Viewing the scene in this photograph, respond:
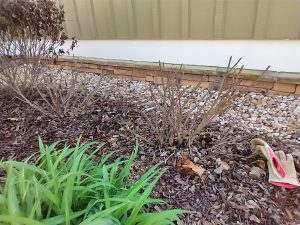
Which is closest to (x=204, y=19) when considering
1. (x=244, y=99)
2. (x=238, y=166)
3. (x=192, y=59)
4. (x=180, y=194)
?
(x=192, y=59)

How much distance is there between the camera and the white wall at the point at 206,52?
8.95 feet

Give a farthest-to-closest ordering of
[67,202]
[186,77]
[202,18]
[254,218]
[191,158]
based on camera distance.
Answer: [186,77] → [202,18] → [191,158] → [254,218] → [67,202]

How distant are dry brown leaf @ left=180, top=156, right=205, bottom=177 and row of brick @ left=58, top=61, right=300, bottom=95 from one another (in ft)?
2.19

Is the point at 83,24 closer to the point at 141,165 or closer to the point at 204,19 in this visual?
the point at 204,19

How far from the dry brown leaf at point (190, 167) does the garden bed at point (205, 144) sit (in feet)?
0.11

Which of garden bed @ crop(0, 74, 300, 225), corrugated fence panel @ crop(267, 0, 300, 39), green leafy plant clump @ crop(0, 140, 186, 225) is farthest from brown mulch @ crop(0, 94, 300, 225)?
corrugated fence panel @ crop(267, 0, 300, 39)

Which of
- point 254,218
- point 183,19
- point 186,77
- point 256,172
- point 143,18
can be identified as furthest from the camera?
point 143,18

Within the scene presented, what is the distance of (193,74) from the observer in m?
3.19

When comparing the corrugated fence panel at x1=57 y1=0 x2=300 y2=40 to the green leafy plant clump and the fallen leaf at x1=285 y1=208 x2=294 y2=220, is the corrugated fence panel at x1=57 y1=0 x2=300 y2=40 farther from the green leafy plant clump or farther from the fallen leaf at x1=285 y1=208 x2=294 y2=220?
the green leafy plant clump

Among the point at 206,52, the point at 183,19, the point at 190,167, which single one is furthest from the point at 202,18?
the point at 190,167

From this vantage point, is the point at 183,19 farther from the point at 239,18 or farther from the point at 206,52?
the point at 239,18

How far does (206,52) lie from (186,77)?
1.18 ft

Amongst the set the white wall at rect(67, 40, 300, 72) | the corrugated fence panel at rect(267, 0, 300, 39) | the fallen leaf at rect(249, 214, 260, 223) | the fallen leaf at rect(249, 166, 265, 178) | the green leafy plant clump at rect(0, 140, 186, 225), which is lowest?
the fallen leaf at rect(249, 214, 260, 223)

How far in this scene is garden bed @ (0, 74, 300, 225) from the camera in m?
1.63
